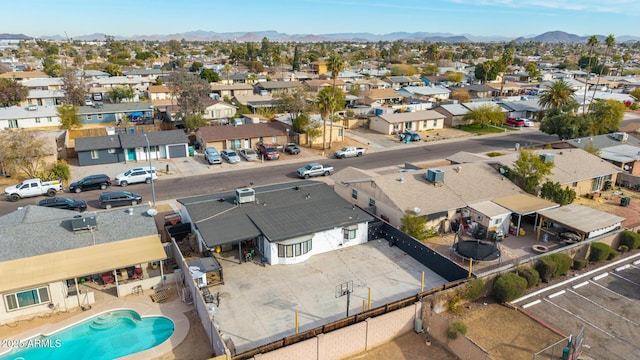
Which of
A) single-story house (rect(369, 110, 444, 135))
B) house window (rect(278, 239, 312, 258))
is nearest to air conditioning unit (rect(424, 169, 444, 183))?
house window (rect(278, 239, 312, 258))

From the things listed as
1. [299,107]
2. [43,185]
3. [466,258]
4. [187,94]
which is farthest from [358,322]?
[187,94]

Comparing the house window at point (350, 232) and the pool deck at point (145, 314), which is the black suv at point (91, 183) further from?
the house window at point (350, 232)

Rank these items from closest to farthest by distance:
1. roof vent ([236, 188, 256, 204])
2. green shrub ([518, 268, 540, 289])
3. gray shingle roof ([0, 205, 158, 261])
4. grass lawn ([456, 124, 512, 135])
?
gray shingle roof ([0, 205, 158, 261]) → green shrub ([518, 268, 540, 289]) → roof vent ([236, 188, 256, 204]) → grass lawn ([456, 124, 512, 135])

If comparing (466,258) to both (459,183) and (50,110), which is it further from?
(50,110)

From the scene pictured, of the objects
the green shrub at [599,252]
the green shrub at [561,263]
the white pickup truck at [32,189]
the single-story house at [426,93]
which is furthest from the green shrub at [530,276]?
the single-story house at [426,93]

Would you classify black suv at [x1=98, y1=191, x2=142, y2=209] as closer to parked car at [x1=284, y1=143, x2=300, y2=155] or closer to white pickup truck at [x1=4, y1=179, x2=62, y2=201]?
white pickup truck at [x1=4, y1=179, x2=62, y2=201]

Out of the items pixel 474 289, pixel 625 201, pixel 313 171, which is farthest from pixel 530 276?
pixel 313 171
